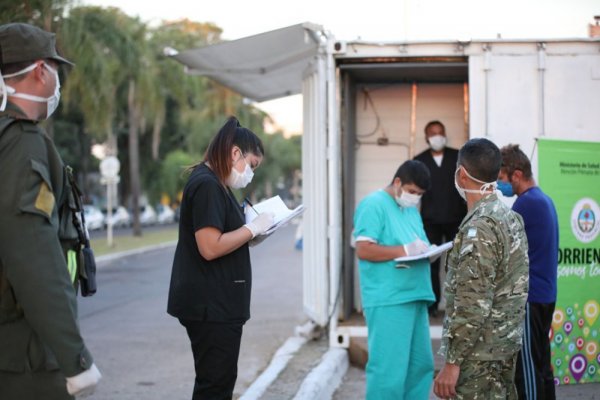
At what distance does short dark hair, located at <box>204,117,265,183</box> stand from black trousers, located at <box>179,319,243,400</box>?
79 cm

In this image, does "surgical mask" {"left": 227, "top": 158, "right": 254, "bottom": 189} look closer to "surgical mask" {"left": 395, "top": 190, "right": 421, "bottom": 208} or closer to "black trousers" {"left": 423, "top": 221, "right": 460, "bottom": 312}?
"surgical mask" {"left": 395, "top": 190, "right": 421, "bottom": 208}

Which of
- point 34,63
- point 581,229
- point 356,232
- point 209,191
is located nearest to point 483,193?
point 209,191

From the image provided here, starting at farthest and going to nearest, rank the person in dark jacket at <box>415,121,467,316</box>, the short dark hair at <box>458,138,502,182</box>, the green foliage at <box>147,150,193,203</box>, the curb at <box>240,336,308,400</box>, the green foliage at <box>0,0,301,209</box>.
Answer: the green foliage at <box>147,150,193,203</box> → the green foliage at <box>0,0,301,209</box> → the person in dark jacket at <box>415,121,467,316</box> → the curb at <box>240,336,308,400</box> → the short dark hair at <box>458,138,502,182</box>

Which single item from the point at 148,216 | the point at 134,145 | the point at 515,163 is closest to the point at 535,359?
the point at 515,163

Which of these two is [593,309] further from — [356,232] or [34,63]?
[34,63]

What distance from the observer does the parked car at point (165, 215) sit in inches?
2454

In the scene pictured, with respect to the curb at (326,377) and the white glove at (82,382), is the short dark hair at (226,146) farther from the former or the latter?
the curb at (326,377)

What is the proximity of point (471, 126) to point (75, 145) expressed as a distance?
52680mm

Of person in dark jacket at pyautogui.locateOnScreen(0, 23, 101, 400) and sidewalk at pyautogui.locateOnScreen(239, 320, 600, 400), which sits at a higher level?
person in dark jacket at pyautogui.locateOnScreen(0, 23, 101, 400)

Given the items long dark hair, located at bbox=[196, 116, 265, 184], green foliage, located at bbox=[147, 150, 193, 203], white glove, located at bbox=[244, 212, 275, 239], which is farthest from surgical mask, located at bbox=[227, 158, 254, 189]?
green foliage, located at bbox=[147, 150, 193, 203]

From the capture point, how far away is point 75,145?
57531 millimetres

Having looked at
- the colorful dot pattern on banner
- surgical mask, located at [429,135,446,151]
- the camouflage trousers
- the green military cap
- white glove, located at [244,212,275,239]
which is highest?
surgical mask, located at [429,135,446,151]

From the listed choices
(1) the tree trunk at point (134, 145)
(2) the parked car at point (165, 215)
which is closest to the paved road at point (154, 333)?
(1) the tree trunk at point (134, 145)

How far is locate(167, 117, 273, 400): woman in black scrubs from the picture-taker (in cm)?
416
